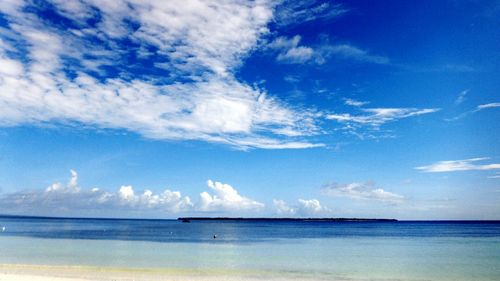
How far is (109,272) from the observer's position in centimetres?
2958

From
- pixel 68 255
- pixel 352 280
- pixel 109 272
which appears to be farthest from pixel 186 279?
pixel 68 255

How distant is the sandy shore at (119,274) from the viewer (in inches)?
1050

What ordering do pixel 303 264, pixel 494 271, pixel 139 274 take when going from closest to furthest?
pixel 139 274 < pixel 494 271 < pixel 303 264

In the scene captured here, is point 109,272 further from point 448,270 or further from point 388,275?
point 448,270

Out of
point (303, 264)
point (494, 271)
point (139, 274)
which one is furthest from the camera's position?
point (303, 264)

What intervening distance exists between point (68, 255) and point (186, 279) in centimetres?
2021

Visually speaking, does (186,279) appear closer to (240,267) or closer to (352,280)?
(240,267)

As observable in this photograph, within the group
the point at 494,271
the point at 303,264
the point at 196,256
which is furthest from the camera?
the point at 196,256

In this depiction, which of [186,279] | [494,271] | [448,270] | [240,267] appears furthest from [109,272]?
[494,271]

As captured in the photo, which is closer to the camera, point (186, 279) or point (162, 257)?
point (186, 279)

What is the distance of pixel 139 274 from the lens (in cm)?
Result: 2897

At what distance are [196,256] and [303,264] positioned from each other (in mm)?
11924

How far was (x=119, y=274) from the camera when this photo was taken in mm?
28594

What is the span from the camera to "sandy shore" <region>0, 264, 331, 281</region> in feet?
87.5
